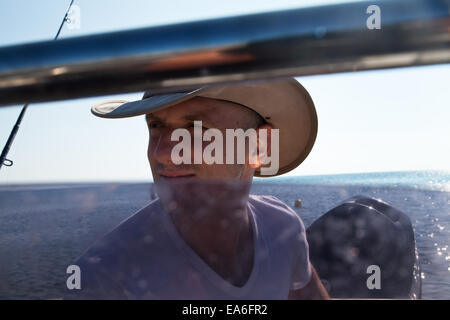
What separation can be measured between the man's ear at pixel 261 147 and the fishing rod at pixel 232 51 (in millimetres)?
1148

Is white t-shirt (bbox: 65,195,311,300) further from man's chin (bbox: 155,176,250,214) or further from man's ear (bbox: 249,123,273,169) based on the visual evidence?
man's ear (bbox: 249,123,273,169)

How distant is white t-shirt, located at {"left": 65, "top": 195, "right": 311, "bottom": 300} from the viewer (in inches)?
44.2

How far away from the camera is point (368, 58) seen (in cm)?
33

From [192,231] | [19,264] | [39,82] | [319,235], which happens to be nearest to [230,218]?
[192,231]

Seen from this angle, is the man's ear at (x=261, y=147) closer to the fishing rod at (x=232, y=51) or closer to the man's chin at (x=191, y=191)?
the man's chin at (x=191, y=191)

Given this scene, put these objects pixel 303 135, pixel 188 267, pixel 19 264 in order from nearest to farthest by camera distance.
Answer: pixel 188 267, pixel 303 135, pixel 19 264

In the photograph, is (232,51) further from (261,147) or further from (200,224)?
(261,147)

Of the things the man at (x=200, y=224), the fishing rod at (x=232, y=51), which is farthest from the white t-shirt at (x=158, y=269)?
the fishing rod at (x=232, y=51)

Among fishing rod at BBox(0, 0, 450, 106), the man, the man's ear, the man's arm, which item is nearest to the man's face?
the man

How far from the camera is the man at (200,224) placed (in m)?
1.17

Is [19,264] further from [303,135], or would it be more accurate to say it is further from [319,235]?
[303,135]

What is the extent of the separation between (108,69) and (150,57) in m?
0.04

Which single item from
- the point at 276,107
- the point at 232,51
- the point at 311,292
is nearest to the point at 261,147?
the point at 276,107
